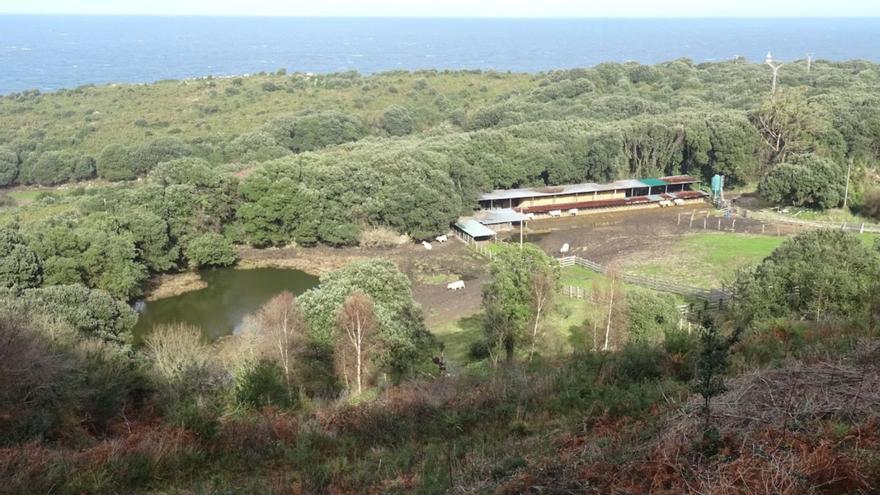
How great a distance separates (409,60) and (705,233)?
6025 inches

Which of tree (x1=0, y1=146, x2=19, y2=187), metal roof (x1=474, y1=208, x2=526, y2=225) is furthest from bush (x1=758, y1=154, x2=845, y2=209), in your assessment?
tree (x1=0, y1=146, x2=19, y2=187)

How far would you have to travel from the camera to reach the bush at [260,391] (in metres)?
13.7

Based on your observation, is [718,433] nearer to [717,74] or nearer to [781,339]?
[781,339]

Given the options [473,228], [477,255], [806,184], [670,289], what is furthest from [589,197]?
[670,289]

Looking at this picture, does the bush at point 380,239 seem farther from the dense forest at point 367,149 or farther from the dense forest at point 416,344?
the dense forest at point 367,149

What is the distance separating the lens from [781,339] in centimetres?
1365

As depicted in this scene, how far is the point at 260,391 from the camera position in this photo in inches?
546

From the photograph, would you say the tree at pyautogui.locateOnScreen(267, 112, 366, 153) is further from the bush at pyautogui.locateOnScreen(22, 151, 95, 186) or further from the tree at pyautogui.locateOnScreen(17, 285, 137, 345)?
the tree at pyautogui.locateOnScreen(17, 285, 137, 345)

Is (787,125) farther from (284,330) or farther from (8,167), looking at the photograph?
(8,167)

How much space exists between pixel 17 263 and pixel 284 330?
46.1ft

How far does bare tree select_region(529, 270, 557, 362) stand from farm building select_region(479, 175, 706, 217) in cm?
2188

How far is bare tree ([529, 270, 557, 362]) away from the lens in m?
20.4

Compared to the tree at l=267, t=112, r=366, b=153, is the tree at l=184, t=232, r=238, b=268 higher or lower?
lower

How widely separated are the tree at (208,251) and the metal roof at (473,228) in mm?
12531
